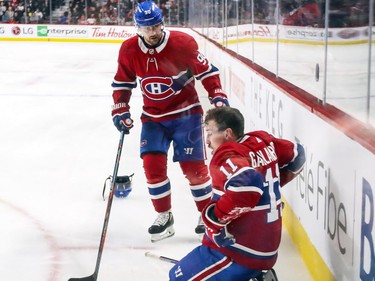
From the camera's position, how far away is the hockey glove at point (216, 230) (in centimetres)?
181

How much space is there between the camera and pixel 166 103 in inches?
115

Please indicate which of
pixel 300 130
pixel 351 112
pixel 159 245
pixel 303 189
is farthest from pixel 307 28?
pixel 159 245

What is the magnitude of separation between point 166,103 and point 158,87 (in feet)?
0.25

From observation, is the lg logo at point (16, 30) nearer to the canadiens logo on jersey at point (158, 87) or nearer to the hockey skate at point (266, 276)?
the canadiens logo on jersey at point (158, 87)

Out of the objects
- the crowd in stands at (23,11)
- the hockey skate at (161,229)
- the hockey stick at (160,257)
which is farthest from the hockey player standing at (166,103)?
the crowd in stands at (23,11)

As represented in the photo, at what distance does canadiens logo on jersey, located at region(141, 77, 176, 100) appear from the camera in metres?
2.88

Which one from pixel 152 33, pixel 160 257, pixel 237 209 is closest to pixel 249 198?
pixel 237 209

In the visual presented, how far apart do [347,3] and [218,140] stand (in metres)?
0.56

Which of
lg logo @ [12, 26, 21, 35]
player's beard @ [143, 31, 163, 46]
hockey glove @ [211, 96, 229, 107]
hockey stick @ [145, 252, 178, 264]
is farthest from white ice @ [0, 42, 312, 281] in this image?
lg logo @ [12, 26, 21, 35]

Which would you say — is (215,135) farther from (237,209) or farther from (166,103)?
(166,103)

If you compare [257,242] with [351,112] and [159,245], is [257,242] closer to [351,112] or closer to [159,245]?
[351,112]

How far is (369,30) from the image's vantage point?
176cm

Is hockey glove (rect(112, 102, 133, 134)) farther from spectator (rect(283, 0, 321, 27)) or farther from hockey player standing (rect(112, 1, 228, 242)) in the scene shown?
spectator (rect(283, 0, 321, 27))

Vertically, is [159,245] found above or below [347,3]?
below
